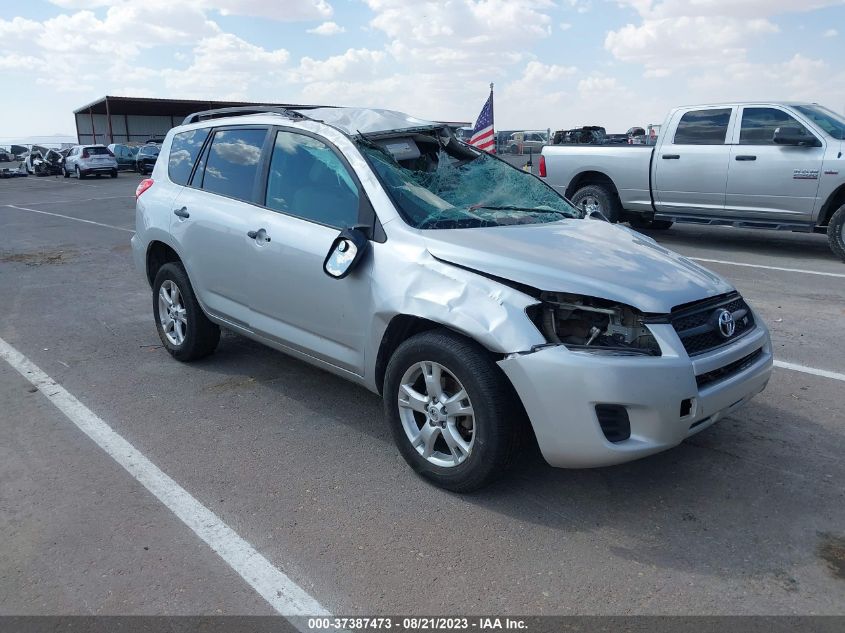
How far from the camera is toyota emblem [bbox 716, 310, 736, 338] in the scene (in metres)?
3.45

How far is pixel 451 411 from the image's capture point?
11.3 ft

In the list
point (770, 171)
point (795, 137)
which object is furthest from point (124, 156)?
point (795, 137)

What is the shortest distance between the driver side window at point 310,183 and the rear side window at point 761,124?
24.7 feet

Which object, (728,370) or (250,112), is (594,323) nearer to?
(728,370)

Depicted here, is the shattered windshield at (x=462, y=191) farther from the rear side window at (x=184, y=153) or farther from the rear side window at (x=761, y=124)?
the rear side window at (x=761, y=124)

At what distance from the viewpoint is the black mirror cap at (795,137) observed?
9.26 metres

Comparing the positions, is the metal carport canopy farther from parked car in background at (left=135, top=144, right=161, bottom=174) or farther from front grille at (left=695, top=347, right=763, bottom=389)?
front grille at (left=695, top=347, right=763, bottom=389)

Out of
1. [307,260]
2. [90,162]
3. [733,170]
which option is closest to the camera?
[307,260]

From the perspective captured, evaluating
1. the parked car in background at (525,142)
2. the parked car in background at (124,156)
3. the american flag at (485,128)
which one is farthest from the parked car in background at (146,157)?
the american flag at (485,128)

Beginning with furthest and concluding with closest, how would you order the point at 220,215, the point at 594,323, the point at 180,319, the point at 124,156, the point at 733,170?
the point at 124,156, the point at 733,170, the point at 180,319, the point at 220,215, the point at 594,323

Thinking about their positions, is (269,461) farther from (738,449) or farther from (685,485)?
(738,449)

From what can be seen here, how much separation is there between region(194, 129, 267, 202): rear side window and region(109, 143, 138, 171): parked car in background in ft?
119

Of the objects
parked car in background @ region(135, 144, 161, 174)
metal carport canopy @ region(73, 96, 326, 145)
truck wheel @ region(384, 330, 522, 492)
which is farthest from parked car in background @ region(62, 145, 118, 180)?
truck wheel @ region(384, 330, 522, 492)

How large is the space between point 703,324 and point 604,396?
2.38 feet
